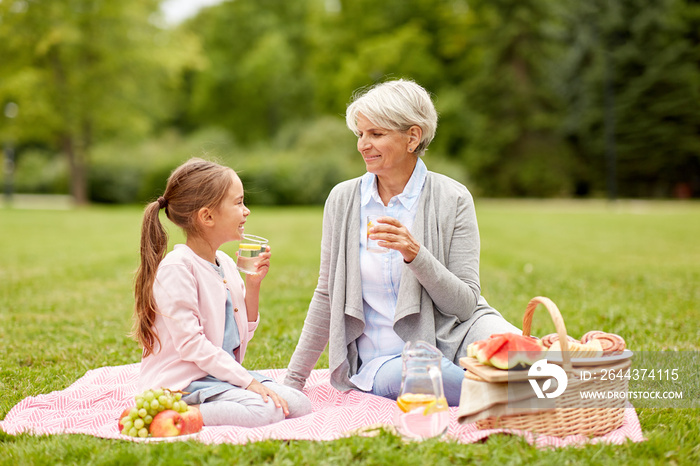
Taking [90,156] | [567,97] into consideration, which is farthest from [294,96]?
[90,156]

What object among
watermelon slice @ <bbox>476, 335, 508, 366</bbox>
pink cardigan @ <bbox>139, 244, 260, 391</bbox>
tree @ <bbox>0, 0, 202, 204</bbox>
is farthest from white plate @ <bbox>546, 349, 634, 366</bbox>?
tree @ <bbox>0, 0, 202, 204</bbox>

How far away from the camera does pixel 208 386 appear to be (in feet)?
11.2

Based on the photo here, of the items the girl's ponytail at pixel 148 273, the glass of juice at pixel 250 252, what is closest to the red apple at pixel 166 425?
the girl's ponytail at pixel 148 273

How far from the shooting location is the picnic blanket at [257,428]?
121 inches

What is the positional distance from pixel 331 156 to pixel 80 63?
37.5 feet

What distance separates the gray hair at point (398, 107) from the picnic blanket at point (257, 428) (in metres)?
1.49

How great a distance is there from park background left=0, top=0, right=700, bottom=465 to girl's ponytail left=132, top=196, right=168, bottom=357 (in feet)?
1.82

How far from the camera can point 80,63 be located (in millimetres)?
28688

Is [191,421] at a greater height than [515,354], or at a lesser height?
lesser

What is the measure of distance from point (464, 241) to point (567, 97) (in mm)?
39407

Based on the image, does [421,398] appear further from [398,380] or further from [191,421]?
[191,421]

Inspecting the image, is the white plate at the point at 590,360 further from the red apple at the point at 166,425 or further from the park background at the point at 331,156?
the red apple at the point at 166,425

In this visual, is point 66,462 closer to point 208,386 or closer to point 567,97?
point 208,386

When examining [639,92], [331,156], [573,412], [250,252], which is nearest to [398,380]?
[573,412]
